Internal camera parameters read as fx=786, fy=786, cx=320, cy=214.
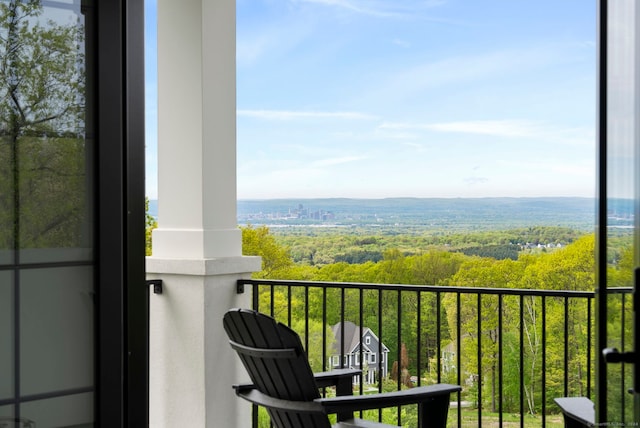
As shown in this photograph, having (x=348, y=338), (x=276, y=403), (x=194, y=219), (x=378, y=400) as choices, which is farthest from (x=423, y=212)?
(x=378, y=400)

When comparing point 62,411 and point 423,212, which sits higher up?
point 423,212

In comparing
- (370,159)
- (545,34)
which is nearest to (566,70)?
(545,34)

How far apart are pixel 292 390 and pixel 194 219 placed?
4.53 feet

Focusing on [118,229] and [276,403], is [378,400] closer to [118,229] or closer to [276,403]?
[276,403]

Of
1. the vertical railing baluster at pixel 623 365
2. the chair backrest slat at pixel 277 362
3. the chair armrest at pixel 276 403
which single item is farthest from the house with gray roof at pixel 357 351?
the vertical railing baluster at pixel 623 365

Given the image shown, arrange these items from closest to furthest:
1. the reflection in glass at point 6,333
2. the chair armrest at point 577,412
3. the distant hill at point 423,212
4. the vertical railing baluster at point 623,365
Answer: the vertical railing baluster at point 623,365 → the reflection in glass at point 6,333 → the chair armrest at point 577,412 → the distant hill at point 423,212

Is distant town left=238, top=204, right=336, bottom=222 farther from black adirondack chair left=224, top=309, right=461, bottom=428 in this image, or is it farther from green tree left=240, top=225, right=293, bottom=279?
black adirondack chair left=224, top=309, right=461, bottom=428

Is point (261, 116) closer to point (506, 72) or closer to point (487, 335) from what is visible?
point (506, 72)

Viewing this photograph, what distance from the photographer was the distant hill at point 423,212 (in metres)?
12.4

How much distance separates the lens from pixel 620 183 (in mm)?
1754

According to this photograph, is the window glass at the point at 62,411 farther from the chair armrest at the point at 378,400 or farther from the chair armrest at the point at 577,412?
the chair armrest at the point at 577,412

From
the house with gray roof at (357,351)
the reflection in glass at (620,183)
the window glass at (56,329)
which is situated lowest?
the house with gray roof at (357,351)

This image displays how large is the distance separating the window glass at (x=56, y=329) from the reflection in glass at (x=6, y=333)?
3 centimetres

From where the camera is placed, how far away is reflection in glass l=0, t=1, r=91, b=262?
2.29 m
